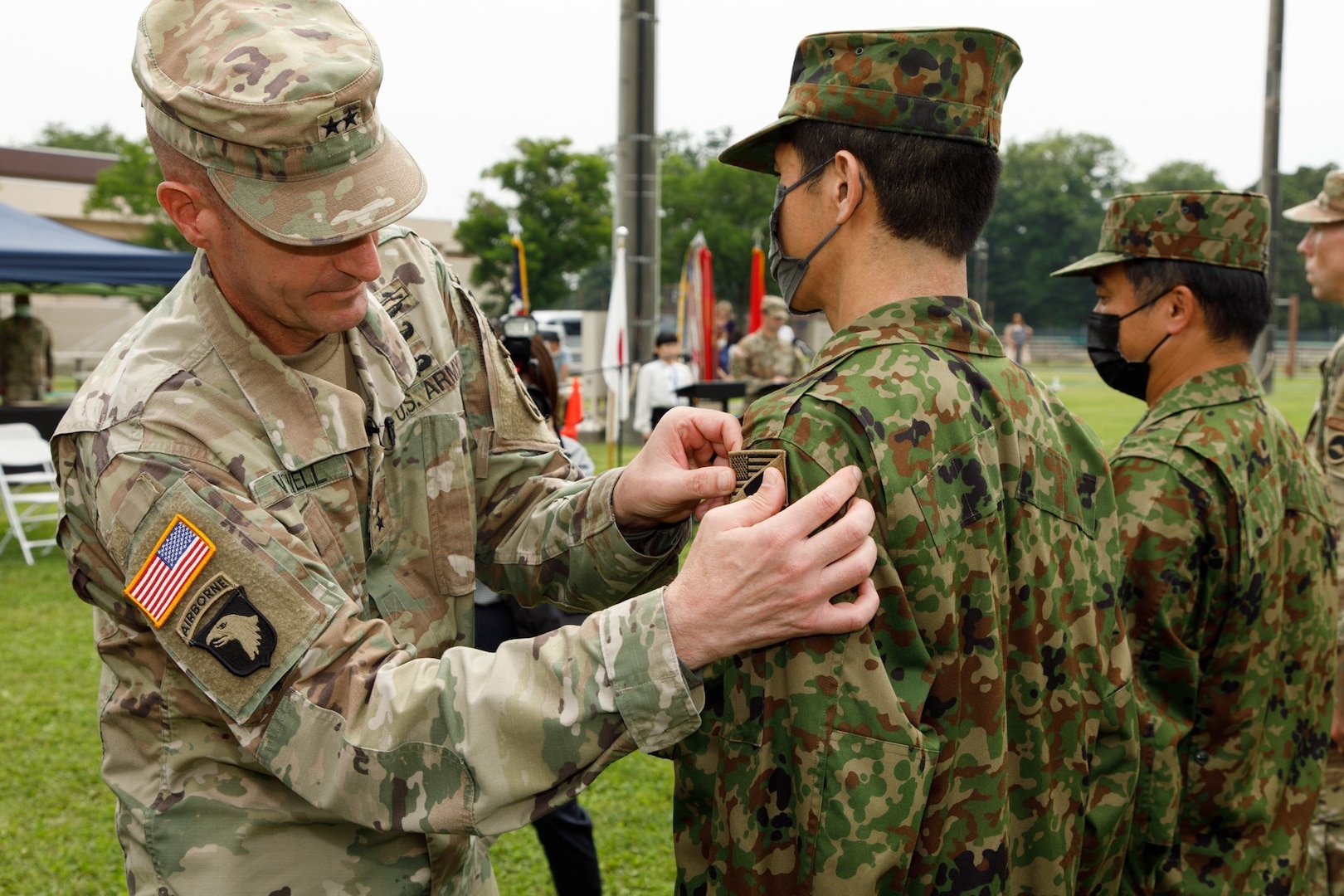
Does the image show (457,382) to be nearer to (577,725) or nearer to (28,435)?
(577,725)

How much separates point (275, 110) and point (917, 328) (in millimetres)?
1075

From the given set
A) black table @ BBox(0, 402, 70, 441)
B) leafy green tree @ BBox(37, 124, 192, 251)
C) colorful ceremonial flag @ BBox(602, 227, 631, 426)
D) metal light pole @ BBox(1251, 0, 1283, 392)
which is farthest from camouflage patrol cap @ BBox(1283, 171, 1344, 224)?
leafy green tree @ BBox(37, 124, 192, 251)

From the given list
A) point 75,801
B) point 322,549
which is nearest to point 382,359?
point 322,549

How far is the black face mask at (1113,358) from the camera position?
318 cm

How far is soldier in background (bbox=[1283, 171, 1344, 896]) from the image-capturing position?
3.52 metres

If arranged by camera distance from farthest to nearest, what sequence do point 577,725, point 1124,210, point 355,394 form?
point 1124,210 → point 355,394 → point 577,725

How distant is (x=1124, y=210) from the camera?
3.12 meters

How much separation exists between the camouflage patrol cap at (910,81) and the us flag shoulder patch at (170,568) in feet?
4.01

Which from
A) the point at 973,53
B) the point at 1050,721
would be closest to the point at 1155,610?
the point at 1050,721

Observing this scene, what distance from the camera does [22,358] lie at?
44.9 feet

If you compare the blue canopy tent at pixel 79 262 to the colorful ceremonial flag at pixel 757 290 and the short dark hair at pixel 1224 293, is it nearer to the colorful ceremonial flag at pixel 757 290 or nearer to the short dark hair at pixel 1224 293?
the colorful ceremonial flag at pixel 757 290

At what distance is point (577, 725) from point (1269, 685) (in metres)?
2.13

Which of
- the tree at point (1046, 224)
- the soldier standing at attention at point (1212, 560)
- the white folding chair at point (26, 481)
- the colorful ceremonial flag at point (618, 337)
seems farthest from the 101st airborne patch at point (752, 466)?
the tree at point (1046, 224)

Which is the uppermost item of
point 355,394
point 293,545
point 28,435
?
point 355,394
